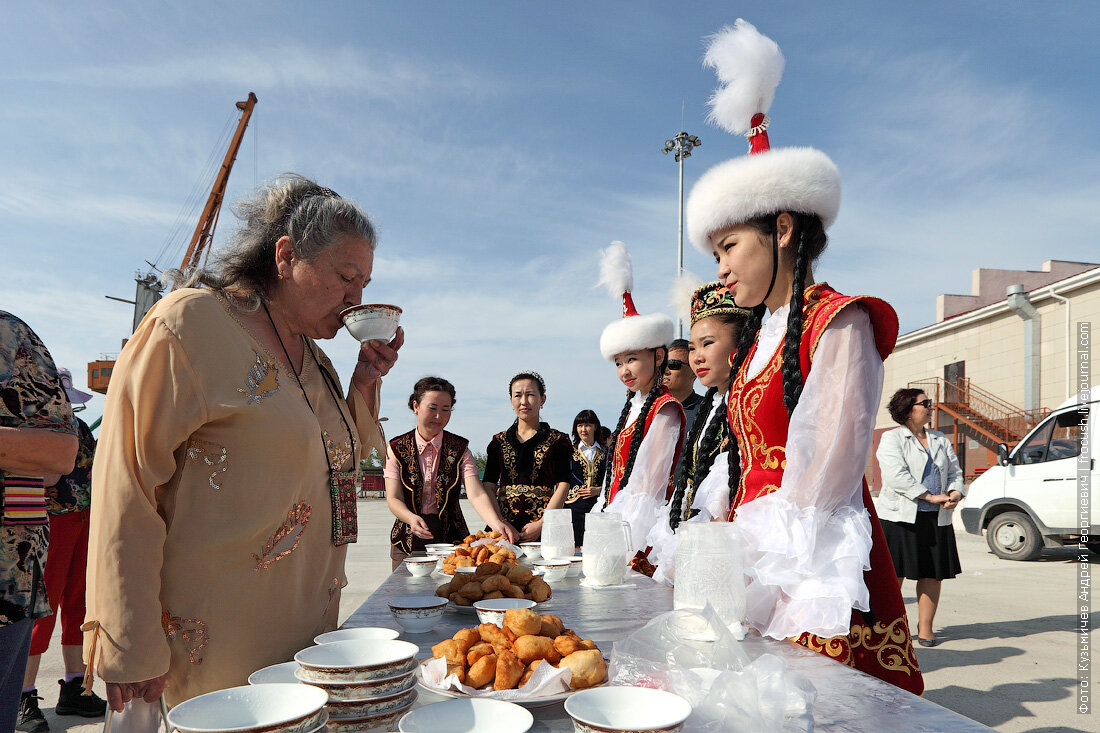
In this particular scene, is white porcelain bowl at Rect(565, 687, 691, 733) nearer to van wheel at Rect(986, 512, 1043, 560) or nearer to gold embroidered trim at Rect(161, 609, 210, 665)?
gold embroidered trim at Rect(161, 609, 210, 665)

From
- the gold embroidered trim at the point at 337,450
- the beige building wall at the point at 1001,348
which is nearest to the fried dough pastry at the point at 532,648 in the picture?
the gold embroidered trim at the point at 337,450

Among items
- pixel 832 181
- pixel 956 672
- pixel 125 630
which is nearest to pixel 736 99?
pixel 832 181

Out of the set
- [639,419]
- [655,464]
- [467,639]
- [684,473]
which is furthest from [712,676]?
[639,419]

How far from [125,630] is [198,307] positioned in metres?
0.69

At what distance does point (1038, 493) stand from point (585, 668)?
411 inches

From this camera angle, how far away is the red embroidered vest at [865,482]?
5.12 ft

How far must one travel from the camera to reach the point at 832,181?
2023mm

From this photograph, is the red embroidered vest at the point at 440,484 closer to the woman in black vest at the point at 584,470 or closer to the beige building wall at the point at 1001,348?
the woman in black vest at the point at 584,470

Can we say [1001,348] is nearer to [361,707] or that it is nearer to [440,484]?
[440,484]

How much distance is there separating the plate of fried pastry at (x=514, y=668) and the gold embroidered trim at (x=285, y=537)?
1.54ft

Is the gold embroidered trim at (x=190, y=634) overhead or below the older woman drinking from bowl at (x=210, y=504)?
below

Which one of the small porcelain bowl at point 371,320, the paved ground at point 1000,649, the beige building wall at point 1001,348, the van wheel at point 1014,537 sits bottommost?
the paved ground at point 1000,649

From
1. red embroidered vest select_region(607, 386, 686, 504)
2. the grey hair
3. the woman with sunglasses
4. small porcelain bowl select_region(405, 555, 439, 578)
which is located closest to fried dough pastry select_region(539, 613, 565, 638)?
the grey hair

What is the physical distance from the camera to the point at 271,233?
1.78m
